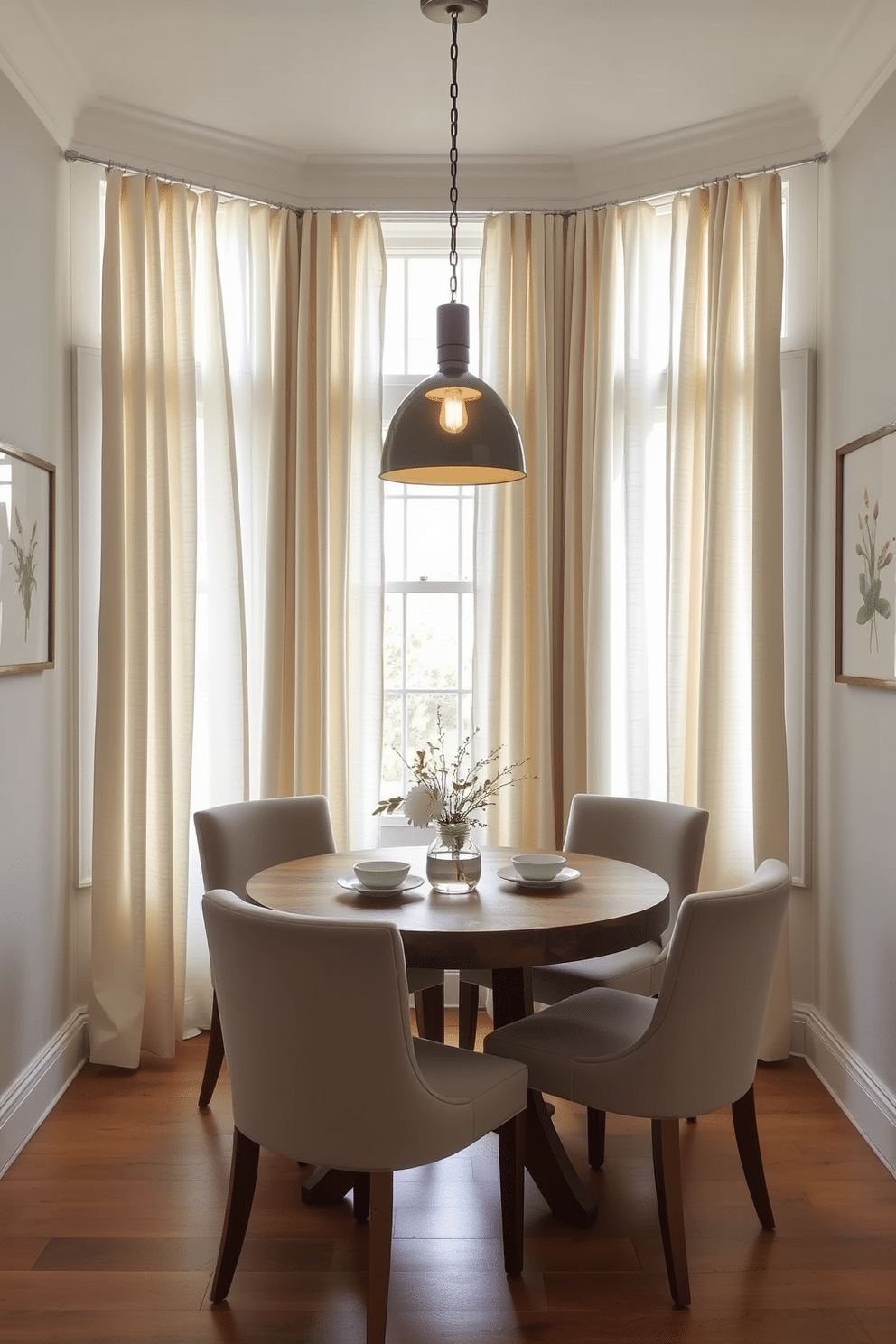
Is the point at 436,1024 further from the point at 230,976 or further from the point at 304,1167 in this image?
the point at 230,976

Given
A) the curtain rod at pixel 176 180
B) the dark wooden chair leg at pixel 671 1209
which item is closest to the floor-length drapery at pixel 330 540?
the curtain rod at pixel 176 180

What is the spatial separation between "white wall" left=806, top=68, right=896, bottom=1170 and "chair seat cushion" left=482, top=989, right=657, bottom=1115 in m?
0.87

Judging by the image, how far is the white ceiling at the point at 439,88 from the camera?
319 centimetres

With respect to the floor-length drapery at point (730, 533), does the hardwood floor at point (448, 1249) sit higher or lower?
lower

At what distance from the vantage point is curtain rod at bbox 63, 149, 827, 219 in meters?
3.75

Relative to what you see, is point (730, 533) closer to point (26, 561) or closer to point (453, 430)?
point (453, 430)

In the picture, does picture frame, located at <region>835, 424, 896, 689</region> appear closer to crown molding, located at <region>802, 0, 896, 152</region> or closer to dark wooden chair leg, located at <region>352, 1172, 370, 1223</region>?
crown molding, located at <region>802, 0, 896, 152</region>

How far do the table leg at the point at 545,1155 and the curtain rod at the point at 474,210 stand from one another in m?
2.87

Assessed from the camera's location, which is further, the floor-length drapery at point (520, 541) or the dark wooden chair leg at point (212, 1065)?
the floor-length drapery at point (520, 541)

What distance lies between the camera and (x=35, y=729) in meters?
3.45

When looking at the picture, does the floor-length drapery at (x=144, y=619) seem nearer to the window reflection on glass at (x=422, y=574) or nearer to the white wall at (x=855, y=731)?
the window reflection on glass at (x=422, y=574)

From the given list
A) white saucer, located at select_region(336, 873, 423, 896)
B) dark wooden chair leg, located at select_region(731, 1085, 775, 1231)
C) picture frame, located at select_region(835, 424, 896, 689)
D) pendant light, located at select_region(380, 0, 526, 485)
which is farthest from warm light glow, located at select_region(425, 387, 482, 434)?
dark wooden chair leg, located at select_region(731, 1085, 775, 1231)

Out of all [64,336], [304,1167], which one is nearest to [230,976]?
[304,1167]

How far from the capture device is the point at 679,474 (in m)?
3.98
